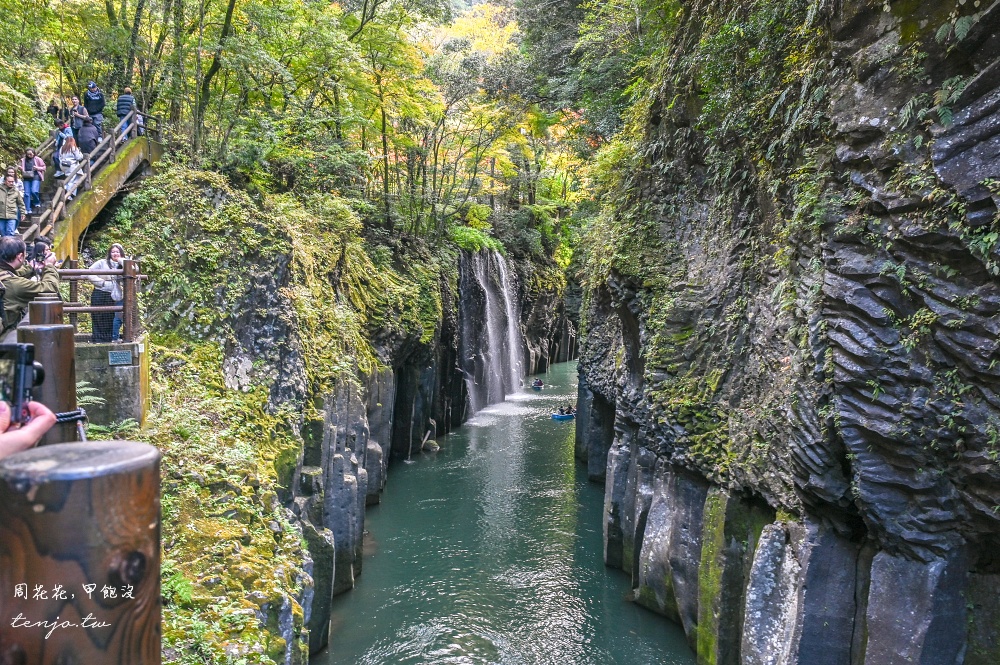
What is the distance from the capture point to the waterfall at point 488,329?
29.4 m

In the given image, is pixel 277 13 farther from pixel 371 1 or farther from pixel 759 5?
pixel 759 5

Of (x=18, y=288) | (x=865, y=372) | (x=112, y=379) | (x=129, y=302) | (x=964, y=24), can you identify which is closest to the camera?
(x=964, y=24)

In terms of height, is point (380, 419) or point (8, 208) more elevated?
point (8, 208)

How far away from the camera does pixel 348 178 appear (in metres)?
21.7

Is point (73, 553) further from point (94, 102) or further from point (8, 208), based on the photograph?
point (94, 102)

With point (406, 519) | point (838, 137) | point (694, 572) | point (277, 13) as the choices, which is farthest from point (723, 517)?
point (277, 13)

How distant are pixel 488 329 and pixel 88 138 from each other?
21138 mm

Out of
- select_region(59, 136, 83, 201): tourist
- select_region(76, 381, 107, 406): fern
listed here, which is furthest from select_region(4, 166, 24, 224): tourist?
select_region(76, 381, 107, 406): fern

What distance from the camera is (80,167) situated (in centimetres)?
1144

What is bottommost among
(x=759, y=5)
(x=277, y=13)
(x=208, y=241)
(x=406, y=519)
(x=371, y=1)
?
(x=406, y=519)

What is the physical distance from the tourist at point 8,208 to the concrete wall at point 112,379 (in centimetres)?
337

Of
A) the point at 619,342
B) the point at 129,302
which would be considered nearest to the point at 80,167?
the point at 129,302

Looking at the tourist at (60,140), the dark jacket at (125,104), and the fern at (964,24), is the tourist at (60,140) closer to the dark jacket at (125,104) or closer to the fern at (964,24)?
the dark jacket at (125,104)

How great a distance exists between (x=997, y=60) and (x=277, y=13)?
1539 centimetres
